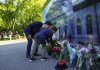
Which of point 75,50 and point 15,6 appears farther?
point 15,6

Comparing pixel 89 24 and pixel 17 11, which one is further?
pixel 17 11

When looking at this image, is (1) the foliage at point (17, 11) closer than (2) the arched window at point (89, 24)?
No

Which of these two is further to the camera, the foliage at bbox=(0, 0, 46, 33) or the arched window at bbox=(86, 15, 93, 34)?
the foliage at bbox=(0, 0, 46, 33)

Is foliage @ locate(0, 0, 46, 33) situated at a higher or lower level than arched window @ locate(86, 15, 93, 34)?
higher

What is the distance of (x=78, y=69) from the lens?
6.63 meters

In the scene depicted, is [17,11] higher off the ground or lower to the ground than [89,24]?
higher

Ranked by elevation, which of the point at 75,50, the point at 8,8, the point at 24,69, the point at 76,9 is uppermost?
the point at 8,8

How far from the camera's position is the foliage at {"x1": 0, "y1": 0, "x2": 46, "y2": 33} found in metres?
44.2

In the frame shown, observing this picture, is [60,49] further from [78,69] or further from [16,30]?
[16,30]

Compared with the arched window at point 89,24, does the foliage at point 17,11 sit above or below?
above

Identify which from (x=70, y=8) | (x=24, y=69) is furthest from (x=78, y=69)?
(x=70, y=8)

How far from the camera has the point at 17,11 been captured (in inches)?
1743

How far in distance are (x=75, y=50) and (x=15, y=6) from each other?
38.2 metres

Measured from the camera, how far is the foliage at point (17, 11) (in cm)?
4425
